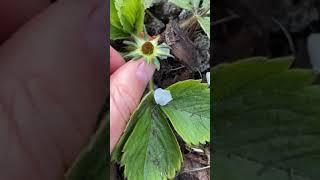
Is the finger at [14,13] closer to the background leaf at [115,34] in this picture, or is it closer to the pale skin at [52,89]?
the pale skin at [52,89]

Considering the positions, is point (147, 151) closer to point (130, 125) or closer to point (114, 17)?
point (130, 125)

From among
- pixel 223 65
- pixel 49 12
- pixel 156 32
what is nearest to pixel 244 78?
pixel 223 65

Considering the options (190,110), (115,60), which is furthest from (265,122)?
(115,60)

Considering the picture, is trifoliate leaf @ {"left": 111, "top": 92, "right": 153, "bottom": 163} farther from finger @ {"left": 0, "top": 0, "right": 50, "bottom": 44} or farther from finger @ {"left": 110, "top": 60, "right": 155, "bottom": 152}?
finger @ {"left": 0, "top": 0, "right": 50, "bottom": 44}

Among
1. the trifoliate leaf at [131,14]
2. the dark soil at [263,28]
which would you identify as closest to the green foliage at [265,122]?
the dark soil at [263,28]

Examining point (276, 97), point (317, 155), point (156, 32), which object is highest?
point (156, 32)

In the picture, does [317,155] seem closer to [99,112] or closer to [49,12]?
[99,112]

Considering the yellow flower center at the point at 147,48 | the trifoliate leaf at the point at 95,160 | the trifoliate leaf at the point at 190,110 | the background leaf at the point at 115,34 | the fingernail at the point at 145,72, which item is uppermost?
the background leaf at the point at 115,34
